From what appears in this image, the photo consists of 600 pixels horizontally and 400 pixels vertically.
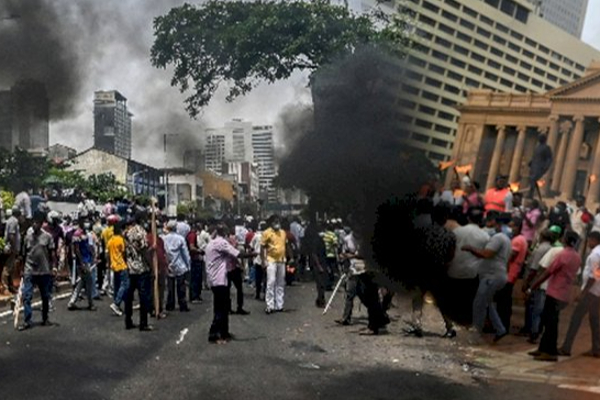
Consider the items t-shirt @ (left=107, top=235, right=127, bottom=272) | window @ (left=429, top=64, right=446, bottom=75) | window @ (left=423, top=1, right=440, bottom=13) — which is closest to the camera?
window @ (left=423, top=1, right=440, bottom=13)

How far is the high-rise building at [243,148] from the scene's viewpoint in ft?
27.9

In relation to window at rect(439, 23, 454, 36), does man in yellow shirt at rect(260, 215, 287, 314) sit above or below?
below

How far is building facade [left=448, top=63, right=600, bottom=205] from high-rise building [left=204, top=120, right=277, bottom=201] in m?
2.30

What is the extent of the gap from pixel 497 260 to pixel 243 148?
2.70 m

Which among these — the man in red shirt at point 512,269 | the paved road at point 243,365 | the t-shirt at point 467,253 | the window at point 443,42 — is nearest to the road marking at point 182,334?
the paved road at point 243,365

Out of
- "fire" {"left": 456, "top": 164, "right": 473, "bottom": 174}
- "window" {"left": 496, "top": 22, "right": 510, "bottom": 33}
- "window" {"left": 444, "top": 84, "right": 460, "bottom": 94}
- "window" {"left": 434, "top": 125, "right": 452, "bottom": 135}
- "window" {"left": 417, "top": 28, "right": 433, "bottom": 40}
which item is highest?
"window" {"left": 496, "top": 22, "right": 510, "bottom": 33}

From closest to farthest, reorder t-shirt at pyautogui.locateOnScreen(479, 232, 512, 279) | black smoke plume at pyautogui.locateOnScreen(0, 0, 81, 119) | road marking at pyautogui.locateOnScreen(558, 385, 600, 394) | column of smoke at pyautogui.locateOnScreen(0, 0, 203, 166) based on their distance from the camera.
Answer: t-shirt at pyautogui.locateOnScreen(479, 232, 512, 279), road marking at pyautogui.locateOnScreen(558, 385, 600, 394), column of smoke at pyautogui.locateOnScreen(0, 0, 203, 166), black smoke plume at pyautogui.locateOnScreen(0, 0, 81, 119)

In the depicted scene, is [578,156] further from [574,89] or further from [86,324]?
[86,324]

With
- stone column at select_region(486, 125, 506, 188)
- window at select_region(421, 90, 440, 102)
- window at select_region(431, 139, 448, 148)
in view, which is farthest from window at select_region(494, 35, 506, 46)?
window at select_region(431, 139, 448, 148)

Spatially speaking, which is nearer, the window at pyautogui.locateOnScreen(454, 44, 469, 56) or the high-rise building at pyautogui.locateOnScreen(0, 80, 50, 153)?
the window at pyautogui.locateOnScreen(454, 44, 469, 56)

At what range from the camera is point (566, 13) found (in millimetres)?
6004

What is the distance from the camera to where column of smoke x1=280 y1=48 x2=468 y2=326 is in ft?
23.6

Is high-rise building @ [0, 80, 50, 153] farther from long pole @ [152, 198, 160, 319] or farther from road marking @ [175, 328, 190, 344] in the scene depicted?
road marking @ [175, 328, 190, 344]

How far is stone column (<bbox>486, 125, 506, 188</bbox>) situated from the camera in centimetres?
630
